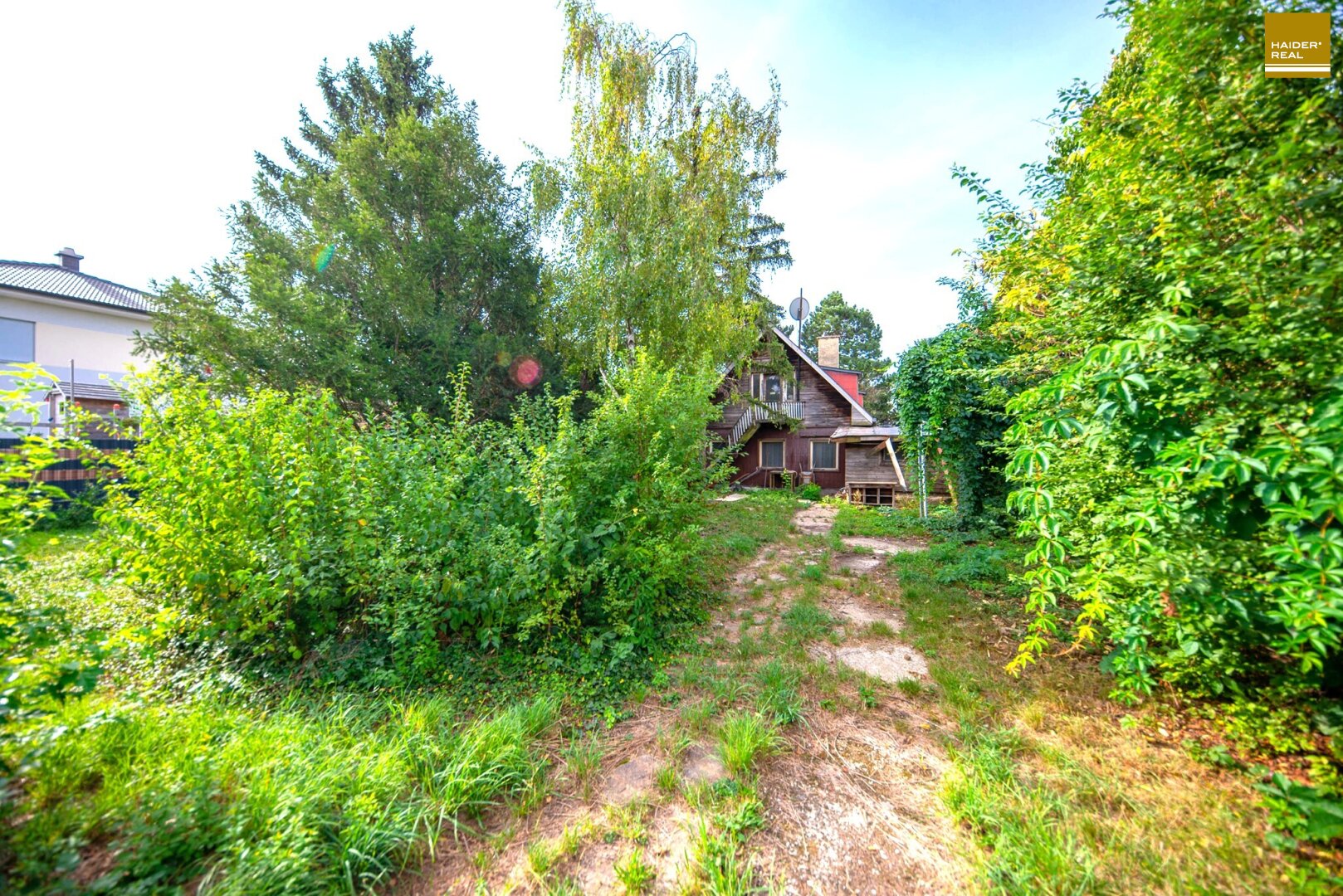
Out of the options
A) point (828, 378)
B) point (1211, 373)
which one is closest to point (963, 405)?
point (1211, 373)

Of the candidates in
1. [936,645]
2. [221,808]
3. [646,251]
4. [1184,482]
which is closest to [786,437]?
[646,251]

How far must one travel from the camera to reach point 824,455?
16297mm

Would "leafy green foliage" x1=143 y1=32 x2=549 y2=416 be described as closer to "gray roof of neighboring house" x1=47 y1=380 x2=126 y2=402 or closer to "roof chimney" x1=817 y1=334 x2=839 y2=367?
"gray roof of neighboring house" x1=47 y1=380 x2=126 y2=402

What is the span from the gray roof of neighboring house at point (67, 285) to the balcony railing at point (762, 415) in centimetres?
1932

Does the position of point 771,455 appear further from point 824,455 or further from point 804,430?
point 824,455

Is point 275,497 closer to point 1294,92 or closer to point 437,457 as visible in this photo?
point 437,457

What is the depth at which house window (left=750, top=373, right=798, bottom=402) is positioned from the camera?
1661 cm

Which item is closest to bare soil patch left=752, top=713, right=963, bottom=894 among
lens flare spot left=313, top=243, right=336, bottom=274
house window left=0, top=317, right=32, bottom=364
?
lens flare spot left=313, top=243, right=336, bottom=274

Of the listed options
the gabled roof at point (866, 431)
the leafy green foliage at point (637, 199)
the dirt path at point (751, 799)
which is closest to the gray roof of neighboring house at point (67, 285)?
the leafy green foliage at point (637, 199)

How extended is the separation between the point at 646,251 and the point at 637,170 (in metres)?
1.64

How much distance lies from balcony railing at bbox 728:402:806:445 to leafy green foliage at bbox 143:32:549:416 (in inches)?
333

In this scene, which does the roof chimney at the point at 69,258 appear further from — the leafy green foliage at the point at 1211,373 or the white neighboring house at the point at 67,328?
the leafy green foliage at the point at 1211,373

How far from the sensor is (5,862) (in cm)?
144

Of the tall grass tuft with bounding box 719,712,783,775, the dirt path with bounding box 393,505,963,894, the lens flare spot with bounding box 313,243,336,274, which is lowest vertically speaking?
the dirt path with bounding box 393,505,963,894
